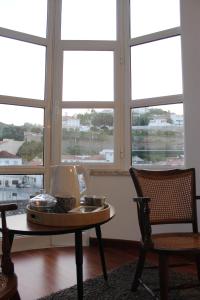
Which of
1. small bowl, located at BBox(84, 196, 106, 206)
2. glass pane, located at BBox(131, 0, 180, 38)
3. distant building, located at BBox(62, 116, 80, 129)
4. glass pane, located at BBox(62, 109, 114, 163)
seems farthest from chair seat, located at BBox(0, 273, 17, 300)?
glass pane, located at BBox(131, 0, 180, 38)

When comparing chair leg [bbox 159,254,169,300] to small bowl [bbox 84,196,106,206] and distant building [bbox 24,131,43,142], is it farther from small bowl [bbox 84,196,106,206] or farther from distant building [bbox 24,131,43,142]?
distant building [bbox 24,131,43,142]

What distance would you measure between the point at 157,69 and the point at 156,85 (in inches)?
6.5

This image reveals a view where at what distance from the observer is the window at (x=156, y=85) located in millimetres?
2582

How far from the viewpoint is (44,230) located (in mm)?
985

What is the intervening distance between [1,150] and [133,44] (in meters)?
1.73

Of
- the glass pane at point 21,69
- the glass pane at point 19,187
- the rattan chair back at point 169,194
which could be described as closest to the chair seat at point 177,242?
the rattan chair back at point 169,194

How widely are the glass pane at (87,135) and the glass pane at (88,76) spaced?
0.16 m

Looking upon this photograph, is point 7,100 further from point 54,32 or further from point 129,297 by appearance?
point 129,297

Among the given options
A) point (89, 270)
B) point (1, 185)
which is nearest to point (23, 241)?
point (1, 185)

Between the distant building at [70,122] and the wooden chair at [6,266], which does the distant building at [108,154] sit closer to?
the distant building at [70,122]

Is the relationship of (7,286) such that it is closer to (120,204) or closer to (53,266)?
(53,266)

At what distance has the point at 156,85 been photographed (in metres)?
2.70

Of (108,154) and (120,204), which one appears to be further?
(108,154)

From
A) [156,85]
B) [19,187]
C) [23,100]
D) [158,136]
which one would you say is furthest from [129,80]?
[19,187]
